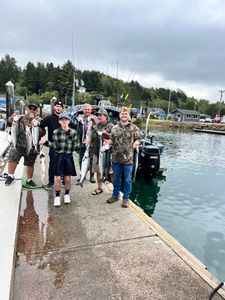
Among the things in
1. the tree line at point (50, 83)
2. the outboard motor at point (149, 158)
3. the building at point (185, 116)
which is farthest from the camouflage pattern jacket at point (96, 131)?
the building at point (185, 116)

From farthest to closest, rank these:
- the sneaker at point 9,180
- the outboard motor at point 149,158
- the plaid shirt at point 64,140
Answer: the outboard motor at point 149,158 < the sneaker at point 9,180 < the plaid shirt at point 64,140

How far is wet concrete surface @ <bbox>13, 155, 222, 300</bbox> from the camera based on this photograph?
3068 millimetres

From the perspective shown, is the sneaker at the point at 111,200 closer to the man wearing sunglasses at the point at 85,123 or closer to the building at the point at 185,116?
the man wearing sunglasses at the point at 85,123

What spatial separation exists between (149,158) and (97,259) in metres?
9.15

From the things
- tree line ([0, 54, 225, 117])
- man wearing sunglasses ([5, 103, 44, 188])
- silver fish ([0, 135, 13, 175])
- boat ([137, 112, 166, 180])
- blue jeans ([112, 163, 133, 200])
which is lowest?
boat ([137, 112, 166, 180])

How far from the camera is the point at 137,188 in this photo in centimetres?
1252

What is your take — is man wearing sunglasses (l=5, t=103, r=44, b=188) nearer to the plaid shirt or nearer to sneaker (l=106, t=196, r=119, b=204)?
the plaid shirt

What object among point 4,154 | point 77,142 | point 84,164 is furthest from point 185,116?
point 77,142

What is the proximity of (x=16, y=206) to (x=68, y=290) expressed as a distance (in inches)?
85.4

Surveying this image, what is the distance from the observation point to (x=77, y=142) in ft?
17.5

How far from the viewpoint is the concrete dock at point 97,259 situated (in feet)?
10.1

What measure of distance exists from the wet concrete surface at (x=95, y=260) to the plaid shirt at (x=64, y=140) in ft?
3.61

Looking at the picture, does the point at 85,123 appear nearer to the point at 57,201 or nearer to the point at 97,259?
the point at 57,201

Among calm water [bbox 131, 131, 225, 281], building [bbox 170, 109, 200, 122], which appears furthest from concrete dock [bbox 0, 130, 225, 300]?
building [bbox 170, 109, 200, 122]
